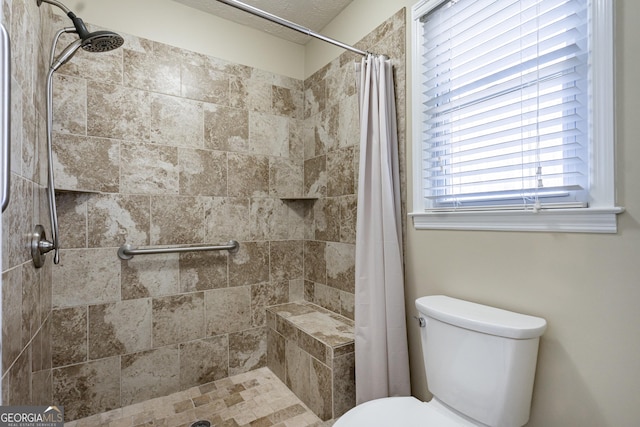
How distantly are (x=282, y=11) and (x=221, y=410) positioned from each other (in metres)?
2.51

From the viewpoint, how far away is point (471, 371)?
1.08m

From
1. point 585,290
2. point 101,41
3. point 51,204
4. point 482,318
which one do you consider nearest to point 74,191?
point 51,204

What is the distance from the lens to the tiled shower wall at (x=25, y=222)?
906 mm

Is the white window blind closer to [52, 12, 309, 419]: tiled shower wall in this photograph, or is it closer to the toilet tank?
the toilet tank

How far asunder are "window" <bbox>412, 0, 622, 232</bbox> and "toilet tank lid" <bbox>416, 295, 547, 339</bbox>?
0.32 meters

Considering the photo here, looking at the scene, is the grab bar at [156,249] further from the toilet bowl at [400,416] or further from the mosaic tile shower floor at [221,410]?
the toilet bowl at [400,416]

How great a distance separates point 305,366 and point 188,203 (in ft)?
4.03

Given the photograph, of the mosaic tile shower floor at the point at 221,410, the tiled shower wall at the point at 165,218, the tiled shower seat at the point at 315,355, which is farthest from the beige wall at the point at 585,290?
the tiled shower wall at the point at 165,218

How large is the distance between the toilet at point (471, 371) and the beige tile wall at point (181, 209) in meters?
0.81

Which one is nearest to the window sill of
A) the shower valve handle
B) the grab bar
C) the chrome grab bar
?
the grab bar

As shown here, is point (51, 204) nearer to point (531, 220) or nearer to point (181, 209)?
point (181, 209)

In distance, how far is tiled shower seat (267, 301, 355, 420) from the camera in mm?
1591

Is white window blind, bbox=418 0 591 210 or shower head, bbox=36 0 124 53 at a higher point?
shower head, bbox=36 0 124 53

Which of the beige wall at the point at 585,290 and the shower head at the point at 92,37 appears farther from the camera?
the shower head at the point at 92,37
